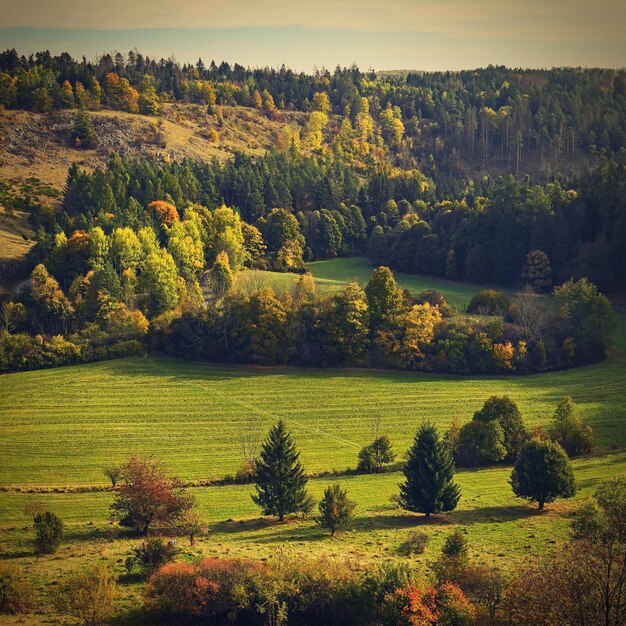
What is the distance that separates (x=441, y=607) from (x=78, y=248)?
245ft

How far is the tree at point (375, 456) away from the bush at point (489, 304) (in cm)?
3536

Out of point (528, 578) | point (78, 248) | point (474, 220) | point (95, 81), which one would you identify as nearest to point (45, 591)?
point (528, 578)

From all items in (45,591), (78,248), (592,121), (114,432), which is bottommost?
(45,591)

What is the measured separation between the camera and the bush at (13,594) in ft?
135

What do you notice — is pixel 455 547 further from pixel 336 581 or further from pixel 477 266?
pixel 477 266

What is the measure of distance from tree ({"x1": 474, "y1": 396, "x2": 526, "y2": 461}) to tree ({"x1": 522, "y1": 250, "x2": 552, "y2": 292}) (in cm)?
5319

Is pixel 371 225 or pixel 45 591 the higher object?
pixel 371 225

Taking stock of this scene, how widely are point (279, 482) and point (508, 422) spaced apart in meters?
20.1

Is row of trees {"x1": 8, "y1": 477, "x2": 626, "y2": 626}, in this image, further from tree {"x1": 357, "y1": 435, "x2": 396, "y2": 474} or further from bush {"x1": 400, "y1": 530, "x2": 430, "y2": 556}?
tree {"x1": 357, "y1": 435, "x2": 396, "y2": 474}

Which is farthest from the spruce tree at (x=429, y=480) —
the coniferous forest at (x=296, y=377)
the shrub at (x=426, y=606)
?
the shrub at (x=426, y=606)

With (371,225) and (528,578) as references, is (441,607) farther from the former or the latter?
(371,225)

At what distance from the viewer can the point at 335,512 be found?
51094 millimetres

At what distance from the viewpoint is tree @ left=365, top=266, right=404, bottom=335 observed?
90.4m

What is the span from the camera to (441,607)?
1544 inches
